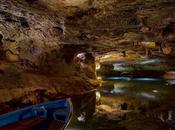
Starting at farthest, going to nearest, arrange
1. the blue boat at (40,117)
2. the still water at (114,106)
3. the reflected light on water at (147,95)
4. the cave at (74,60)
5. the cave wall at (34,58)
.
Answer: the reflected light on water at (147,95), the cave wall at (34,58), the still water at (114,106), the cave at (74,60), the blue boat at (40,117)

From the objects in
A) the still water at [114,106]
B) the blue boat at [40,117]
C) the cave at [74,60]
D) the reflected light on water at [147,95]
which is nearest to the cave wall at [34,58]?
the cave at [74,60]

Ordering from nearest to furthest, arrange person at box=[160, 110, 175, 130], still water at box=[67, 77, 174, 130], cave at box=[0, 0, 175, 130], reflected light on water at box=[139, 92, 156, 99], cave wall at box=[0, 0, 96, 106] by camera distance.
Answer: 1. person at box=[160, 110, 175, 130]
2. cave at box=[0, 0, 175, 130]
3. still water at box=[67, 77, 174, 130]
4. cave wall at box=[0, 0, 96, 106]
5. reflected light on water at box=[139, 92, 156, 99]

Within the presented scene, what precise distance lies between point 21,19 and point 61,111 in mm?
6039

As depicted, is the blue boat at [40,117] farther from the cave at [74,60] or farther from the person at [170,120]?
the person at [170,120]

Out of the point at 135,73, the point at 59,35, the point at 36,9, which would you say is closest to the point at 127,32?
the point at 59,35

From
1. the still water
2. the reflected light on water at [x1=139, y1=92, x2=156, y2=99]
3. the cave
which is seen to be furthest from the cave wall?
the reflected light on water at [x1=139, y1=92, x2=156, y2=99]

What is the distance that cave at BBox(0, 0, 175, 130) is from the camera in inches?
377

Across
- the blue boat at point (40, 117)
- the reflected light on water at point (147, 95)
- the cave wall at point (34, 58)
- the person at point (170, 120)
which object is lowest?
the person at point (170, 120)

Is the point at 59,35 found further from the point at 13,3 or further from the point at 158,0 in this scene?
the point at 158,0

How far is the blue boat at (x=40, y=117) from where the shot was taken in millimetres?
6816

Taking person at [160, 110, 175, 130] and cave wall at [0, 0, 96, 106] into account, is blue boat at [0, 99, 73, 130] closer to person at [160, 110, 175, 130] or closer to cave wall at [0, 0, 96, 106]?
person at [160, 110, 175, 130]

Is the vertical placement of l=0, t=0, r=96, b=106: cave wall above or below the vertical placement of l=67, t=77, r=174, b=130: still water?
above

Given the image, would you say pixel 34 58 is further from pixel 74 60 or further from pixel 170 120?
pixel 170 120

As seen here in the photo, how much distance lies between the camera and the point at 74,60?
17.2 m
